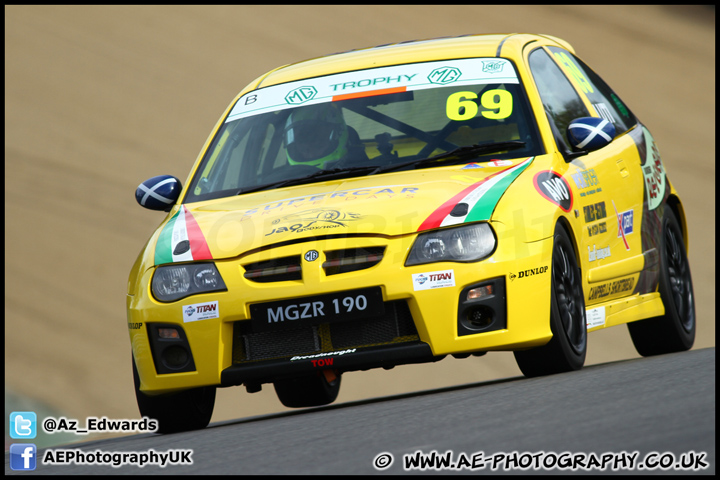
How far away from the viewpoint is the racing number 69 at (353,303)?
556 centimetres

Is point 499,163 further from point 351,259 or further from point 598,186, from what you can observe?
point 351,259

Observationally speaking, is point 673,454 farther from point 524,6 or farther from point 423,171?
point 524,6

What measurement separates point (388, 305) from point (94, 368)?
8.11 meters

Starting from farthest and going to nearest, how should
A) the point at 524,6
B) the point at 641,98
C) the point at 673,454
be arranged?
the point at 524,6
the point at 641,98
the point at 673,454

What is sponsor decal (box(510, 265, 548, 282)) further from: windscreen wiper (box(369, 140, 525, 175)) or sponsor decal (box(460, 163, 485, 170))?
windscreen wiper (box(369, 140, 525, 175))

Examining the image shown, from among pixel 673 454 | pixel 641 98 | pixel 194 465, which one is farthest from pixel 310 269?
pixel 641 98

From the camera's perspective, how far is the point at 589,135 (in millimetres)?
6445

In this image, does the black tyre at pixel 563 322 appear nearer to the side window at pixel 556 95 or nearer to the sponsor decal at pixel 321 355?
the side window at pixel 556 95

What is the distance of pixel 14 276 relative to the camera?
15312mm

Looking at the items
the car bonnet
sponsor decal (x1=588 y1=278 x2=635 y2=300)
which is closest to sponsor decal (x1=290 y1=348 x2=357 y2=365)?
the car bonnet

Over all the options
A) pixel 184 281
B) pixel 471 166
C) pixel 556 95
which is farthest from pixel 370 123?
pixel 184 281

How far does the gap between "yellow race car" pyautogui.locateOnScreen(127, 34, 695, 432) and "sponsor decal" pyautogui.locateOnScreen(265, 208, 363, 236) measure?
0.01m

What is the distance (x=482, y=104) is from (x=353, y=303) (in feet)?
5.42

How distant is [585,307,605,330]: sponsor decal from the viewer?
638 cm
